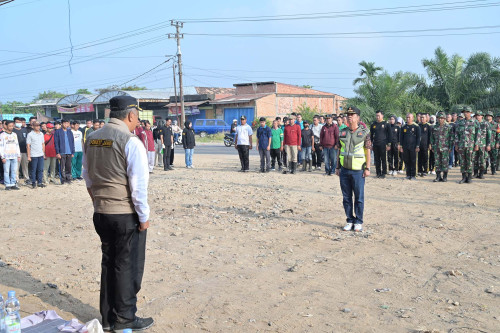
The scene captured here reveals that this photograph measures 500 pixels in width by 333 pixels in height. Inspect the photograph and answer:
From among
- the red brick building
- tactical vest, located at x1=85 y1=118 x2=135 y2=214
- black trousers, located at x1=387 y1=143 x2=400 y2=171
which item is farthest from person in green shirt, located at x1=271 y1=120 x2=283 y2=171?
the red brick building

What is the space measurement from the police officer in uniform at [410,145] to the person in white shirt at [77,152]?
32.6ft

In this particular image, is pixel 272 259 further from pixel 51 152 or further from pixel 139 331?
pixel 51 152

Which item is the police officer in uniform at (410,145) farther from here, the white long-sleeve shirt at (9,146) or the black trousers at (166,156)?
the white long-sleeve shirt at (9,146)

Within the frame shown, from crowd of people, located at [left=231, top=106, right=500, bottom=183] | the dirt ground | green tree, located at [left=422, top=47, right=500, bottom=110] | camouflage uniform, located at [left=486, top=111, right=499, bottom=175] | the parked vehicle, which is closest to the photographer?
the dirt ground

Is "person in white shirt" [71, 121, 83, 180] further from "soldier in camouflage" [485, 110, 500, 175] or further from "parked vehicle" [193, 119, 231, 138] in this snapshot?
"parked vehicle" [193, 119, 231, 138]

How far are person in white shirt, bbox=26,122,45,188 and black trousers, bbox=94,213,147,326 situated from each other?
10511 millimetres

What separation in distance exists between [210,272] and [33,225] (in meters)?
4.69

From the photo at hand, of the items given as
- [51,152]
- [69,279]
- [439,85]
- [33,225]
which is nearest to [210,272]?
[69,279]

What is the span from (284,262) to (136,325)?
8.40ft

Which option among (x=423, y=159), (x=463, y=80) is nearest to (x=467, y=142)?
(x=423, y=159)

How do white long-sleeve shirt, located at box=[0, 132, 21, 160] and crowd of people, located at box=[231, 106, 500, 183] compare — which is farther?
crowd of people, located at box=[231, 106, 500, 183]

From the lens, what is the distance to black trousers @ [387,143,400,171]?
15398 millimetres

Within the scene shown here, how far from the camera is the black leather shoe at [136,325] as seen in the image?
174 inches

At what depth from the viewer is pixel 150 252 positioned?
7.14 metres
